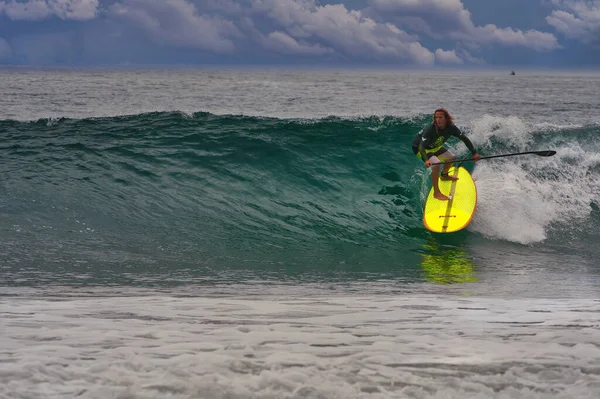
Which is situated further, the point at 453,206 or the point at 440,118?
the point at 453,206

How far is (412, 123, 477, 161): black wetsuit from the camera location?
8.77m

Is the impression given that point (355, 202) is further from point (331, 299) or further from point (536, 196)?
point (331, 299)

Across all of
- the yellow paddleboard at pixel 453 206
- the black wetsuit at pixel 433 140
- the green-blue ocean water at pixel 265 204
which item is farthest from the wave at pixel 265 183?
the black wetsuit at pixel 433 140

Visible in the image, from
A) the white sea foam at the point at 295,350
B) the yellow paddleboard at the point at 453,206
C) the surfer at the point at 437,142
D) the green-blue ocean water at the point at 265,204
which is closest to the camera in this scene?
the white sea foam at the point at 295,350

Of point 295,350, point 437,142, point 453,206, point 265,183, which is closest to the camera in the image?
point 295,350

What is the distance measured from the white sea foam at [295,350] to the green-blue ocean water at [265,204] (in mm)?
1499

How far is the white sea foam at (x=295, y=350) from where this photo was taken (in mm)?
3320

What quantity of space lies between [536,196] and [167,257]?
629 cm

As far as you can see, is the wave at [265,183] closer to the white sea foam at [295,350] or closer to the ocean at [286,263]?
the ocean at [286,263]

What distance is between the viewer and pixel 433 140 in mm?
8867

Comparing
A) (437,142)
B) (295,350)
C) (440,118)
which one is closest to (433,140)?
(437,142)

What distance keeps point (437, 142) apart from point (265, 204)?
3.07m

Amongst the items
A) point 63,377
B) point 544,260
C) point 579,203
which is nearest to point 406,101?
point 579,203

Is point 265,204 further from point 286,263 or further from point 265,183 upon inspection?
point 286,263
